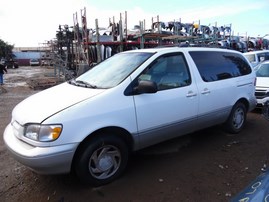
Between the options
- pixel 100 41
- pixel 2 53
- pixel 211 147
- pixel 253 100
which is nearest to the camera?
pixel 211 147

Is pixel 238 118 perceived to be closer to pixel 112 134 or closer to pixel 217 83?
pixel 217 83

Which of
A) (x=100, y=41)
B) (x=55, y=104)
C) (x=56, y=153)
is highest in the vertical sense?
(x=100, y=41)

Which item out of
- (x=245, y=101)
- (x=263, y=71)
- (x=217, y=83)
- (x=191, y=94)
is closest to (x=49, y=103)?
(x=191, y=94)

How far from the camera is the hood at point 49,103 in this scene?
306 cm

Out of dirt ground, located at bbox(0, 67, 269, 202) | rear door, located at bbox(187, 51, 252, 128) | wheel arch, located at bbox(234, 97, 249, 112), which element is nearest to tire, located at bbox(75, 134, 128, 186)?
dirt ground, located at bbox(0, 67, 269, 202)

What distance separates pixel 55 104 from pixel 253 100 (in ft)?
14.0

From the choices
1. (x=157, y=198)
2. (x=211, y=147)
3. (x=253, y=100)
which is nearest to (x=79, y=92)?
(x=157, y=198)

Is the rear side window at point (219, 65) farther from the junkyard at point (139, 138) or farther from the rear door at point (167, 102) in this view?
the rear door at point (167, 102)

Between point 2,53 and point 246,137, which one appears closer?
point 246,137

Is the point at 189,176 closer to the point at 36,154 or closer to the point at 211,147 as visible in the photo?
the point at 211,147

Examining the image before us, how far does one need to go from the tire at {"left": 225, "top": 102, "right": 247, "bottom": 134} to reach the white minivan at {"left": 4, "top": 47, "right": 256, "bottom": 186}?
0.35 meters

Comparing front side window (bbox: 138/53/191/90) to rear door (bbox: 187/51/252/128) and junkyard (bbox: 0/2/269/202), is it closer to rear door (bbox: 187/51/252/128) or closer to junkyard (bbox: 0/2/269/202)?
junkyard (bbox: 0/2/269/202)

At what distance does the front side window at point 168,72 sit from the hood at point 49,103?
831 millimetres

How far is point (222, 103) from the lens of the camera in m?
4.77
